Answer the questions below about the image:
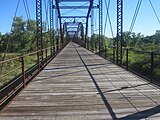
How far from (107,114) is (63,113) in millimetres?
734

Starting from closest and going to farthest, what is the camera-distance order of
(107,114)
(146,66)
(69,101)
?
1. (107,114)
2. (69,101)
3. (146,66)

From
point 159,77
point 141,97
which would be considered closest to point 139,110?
point 141,97

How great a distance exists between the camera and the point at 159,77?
16062mm

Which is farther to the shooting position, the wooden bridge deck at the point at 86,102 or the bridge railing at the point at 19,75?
the bridge railing at the point at 19,75

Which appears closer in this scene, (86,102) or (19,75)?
(86,102)

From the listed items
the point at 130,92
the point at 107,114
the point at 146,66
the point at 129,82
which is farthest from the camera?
the point at 146,66

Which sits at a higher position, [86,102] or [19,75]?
[86,102]

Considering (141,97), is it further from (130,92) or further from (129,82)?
(129,82)

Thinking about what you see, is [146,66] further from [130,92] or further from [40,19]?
[130,92]

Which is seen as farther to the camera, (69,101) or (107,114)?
(69,101)

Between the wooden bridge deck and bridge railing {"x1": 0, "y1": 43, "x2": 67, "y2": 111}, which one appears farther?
bridge railing {"x1": 0, "y1": 43, "x2": 67, "y2": 111}

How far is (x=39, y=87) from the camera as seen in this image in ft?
26.4

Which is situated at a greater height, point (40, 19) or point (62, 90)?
point (40, 19)

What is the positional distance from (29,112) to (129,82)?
415cm
